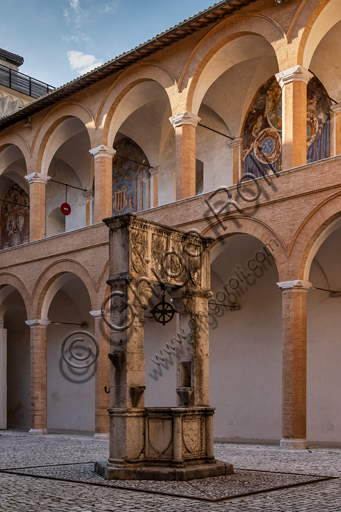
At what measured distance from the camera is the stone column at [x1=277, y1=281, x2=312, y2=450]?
35.0 ft

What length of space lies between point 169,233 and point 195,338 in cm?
140

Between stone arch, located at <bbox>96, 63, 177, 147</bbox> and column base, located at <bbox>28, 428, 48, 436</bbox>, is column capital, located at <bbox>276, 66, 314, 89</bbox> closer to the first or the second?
stone arch, located at <bbox>96, 63, 177, 147</bbox>

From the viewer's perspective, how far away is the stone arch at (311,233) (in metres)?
10.8

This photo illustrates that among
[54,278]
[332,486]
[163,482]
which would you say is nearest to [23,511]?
[163,482]

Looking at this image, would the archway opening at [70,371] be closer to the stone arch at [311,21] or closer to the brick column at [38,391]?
the brick column at [38,391]

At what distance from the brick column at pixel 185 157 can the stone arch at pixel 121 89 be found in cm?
83

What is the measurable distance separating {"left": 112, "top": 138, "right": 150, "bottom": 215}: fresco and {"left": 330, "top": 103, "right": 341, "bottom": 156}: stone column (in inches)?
231

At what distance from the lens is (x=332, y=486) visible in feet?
21.5

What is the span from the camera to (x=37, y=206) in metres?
17.0

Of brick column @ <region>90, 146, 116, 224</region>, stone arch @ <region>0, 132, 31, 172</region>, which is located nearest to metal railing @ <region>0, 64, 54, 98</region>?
stone arch @ <region>0, 132, 31, 172</region>

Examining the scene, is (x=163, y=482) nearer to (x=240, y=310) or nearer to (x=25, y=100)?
(x=240, y=310)

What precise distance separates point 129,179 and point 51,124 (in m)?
3.03

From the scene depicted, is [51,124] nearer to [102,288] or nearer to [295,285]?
[102,288]

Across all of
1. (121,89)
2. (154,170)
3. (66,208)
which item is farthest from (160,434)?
(66,208)
